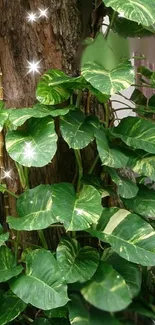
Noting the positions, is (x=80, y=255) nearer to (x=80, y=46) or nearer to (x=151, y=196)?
(x=151, y=196)

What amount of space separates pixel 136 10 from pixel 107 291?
2.71 ft

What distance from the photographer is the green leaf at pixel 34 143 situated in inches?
51.1

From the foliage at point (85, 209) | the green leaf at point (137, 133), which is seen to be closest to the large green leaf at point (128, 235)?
the foliage at point (85, 209)

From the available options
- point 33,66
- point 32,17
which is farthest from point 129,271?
point 32,17

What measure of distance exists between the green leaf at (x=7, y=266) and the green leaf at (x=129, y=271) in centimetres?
31

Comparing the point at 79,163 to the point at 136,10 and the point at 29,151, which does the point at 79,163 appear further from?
the point at 136,10

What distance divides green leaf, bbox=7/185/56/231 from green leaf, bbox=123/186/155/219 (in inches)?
11.1

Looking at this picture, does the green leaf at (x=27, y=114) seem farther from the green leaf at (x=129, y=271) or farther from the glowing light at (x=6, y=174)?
the green leaf at (x=129, y=271)

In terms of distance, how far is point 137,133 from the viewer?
1.47 m

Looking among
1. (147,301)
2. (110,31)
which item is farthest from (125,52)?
(147,301)

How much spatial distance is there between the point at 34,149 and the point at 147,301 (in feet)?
2.24

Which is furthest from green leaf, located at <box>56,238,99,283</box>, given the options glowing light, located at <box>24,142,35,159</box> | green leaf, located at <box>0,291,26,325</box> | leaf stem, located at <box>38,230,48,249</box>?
glowing light, located at <box>24,142,35,159</box>

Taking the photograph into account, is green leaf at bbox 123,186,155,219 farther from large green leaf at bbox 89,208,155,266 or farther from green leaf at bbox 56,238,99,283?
green leaf at bbox 56,238,99,283

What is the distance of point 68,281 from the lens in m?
1.29
